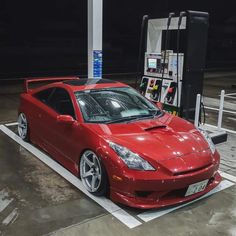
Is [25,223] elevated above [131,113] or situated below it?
below

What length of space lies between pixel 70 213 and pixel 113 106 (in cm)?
151

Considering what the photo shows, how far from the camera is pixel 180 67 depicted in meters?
6.09

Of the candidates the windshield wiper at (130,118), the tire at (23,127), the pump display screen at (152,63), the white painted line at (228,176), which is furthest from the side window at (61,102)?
the pump display screen at (152,63)

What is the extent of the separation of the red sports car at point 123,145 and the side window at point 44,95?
2 cm

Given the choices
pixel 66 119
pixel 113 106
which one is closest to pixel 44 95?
pixel 66 119

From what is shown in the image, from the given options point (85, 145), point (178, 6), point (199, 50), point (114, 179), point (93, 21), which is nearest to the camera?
point (114, 179)

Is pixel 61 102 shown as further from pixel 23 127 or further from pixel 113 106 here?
pixel 23 127

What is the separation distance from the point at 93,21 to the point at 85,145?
4.11m

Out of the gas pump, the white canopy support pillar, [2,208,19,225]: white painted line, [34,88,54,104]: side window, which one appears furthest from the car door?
the white canopy support pillar

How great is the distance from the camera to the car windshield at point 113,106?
4.21 m

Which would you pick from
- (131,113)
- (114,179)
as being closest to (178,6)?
→ (131,113)

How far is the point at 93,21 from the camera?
→ 7.24 meters

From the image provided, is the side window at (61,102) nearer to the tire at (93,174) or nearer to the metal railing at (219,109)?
the tire at (93,174)

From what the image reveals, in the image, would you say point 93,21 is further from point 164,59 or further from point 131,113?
point 131,113
